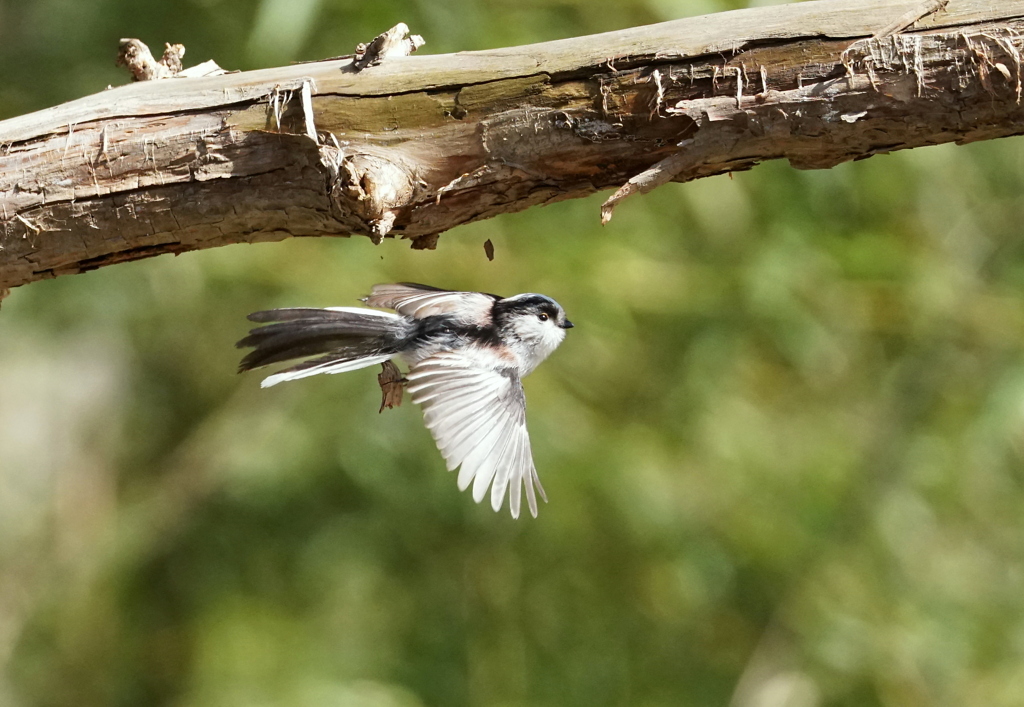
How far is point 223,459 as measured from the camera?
344 centimetres

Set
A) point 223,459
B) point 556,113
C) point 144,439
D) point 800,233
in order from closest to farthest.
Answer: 1. point 556,113
2. point 800,233
3. point 223,459
4. point 144,439

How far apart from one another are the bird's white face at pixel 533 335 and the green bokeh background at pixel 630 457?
100 cm

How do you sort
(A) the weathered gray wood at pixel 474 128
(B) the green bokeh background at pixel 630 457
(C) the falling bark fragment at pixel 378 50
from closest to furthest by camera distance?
(A) the weathered gray wood at pixel 474 128, (C) the falling bark fragment at pixel 378 50, (B) the green bokeh background at pixel 630 457

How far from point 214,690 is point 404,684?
2.07 feet

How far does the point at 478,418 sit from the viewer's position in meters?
1.70

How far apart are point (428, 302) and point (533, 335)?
23 centimetres

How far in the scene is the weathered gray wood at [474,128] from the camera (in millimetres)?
1374

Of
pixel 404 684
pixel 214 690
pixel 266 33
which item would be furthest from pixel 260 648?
pixel 266 33

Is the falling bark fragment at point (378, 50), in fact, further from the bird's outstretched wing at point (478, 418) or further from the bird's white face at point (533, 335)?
the bird's white face at point (533, 335)

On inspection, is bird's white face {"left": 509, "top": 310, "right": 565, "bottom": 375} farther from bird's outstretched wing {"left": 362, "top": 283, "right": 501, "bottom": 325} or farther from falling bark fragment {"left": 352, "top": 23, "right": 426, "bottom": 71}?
falling bark fragment {"left": 352, "top": 23, "right": 426, "bottom": 71}

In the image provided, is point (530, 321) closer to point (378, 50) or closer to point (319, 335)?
point (319, 335)

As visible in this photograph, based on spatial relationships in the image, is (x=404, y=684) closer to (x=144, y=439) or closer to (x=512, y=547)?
(x=512, y=547)

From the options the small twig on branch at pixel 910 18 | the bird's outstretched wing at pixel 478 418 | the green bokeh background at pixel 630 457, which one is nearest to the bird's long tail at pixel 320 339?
the bird's outstretched wing at pixel 478 418

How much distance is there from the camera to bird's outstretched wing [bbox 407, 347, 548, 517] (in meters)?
1.58
